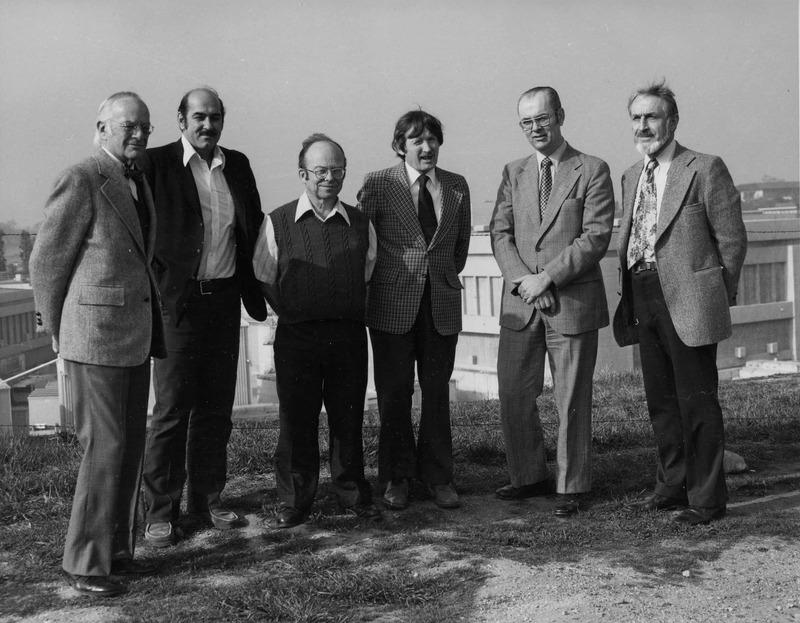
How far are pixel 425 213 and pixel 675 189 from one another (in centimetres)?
128

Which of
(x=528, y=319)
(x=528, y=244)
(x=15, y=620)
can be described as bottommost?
(x=15, y=620)

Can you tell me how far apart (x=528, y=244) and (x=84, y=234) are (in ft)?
7.61

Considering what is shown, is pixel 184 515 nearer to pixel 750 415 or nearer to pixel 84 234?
pixel 84 234

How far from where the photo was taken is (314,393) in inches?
181

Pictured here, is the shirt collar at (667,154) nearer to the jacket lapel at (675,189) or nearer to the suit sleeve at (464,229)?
the jacket lapel at (675,189)

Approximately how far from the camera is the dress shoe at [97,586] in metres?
3.65

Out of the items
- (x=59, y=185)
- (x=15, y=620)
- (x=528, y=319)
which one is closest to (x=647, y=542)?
(x=528, y=319)

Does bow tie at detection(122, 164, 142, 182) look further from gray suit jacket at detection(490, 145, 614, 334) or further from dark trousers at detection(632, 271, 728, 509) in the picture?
dark trousers at detection(632, 271, 728, 509)

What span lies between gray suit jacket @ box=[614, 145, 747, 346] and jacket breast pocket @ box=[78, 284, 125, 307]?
2.64 m

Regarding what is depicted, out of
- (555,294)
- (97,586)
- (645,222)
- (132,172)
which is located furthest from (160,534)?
(645,222)

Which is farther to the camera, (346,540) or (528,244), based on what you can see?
(528,244)

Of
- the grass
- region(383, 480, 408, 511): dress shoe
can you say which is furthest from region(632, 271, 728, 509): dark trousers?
region(383, 480, 408, 511): dress shoe

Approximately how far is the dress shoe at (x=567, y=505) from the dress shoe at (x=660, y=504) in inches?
11.1

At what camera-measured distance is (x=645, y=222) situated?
480 centimetres
